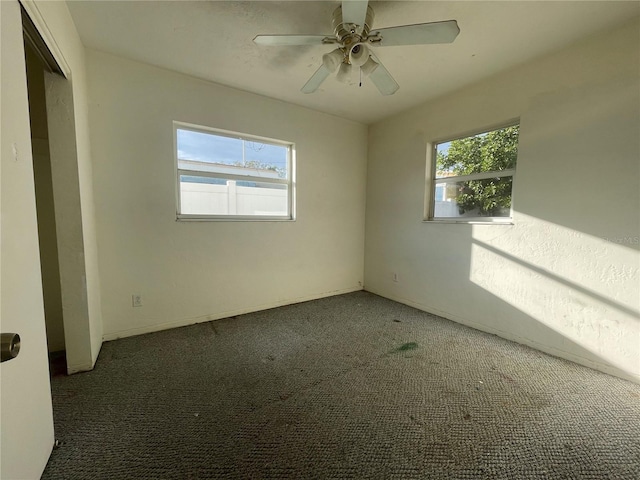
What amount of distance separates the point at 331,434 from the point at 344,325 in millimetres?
1413

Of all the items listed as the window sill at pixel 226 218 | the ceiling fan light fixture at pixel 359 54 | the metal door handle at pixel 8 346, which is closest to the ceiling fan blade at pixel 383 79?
the ceiling fan light fixture at pixel 359 54

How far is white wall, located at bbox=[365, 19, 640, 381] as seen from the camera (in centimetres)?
179

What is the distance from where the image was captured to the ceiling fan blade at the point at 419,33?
55.7 inches

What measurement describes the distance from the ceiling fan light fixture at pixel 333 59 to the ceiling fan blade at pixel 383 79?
27 cm

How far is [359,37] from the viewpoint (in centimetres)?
161

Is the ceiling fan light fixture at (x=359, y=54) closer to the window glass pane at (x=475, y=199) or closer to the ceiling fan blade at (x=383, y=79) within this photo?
the ceiling fan blade at (x=383, y=79)

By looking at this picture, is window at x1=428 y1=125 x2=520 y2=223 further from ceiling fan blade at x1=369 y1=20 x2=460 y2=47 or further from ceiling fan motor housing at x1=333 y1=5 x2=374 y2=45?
ceiling fan motor housing at x1=333 y1=5 x2=374 y2=45

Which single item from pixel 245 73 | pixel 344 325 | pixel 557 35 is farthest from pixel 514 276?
pixel 245 73

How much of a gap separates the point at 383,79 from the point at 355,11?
2.16 feet

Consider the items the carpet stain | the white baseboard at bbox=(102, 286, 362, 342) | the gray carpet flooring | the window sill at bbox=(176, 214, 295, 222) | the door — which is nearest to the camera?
the door

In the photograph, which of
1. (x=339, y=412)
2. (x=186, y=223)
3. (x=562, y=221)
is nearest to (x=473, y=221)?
(x=562, y=221)

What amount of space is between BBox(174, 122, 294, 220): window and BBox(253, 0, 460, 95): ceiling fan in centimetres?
136

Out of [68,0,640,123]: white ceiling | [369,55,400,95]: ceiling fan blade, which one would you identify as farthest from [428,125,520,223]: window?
[369,55,400,95]: ceiling fan blade

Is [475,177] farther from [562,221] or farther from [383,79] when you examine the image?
[383,79]
